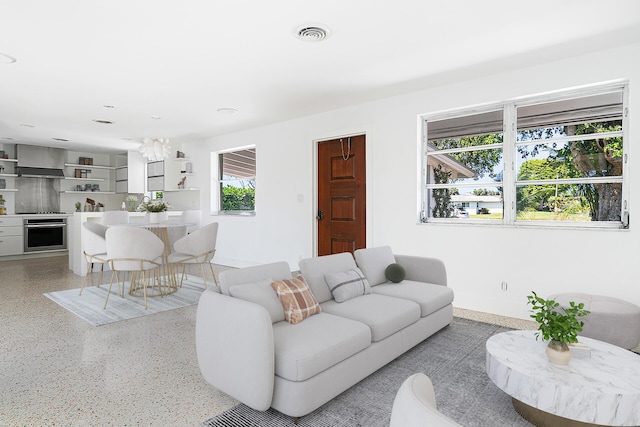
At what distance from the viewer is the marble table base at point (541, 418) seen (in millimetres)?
1792

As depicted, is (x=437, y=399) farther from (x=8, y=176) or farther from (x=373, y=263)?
(x=8, y=176)

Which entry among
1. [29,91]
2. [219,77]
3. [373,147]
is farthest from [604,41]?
[29,91]

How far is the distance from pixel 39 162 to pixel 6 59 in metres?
5.91

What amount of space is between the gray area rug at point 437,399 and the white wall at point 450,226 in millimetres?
1240

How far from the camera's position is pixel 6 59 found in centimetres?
342

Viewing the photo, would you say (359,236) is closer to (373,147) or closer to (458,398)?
(373,147)

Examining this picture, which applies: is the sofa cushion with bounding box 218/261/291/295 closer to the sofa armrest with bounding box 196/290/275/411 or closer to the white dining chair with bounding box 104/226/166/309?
the sofa armrest with bounding box 196/290/275/411

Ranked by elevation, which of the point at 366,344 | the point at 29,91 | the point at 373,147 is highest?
the point at 29,91

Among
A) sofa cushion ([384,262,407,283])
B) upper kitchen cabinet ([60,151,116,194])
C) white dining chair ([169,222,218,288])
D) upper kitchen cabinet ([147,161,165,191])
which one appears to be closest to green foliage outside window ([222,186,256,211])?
upper kitchen cabinet ([147,161,165,191])

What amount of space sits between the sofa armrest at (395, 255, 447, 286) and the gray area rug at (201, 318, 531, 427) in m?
0.71

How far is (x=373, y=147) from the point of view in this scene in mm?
4805

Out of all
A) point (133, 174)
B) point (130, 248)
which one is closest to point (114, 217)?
point (130, 248)

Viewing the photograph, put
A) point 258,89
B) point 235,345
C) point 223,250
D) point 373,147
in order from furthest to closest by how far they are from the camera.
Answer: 1. point 223,250
2. point 373,147
3. point 258,89
4. point 235,345

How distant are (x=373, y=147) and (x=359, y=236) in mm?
1222
